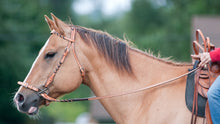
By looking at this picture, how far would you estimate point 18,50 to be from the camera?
72.5 ft

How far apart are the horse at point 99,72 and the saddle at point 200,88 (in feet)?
0.54

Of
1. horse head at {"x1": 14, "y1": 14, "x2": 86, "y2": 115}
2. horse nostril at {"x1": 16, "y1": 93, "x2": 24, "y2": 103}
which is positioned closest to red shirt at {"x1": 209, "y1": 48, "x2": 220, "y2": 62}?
horse head at {"x1": 14, "y1": 14, "x2": 86, "y2": 115}

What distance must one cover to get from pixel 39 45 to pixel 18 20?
9.79 feet

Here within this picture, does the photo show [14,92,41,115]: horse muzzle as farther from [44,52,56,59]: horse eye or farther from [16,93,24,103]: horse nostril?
[44,52,56,59]: horse eye

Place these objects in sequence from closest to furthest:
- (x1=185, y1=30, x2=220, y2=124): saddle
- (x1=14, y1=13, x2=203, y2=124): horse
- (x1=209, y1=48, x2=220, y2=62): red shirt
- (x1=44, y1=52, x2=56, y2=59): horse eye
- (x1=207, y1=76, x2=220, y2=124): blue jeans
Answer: (x1=207, y1=76, x2=220, y2=124): blue jeans, (x1=185, y1=30, x2=220, y2=124): saddle, (x1=209, y1=48, x2=220, y2=62): red shirt, (x1=14, y1=13, x2=203, y2=124): horse, (x1=44, y1=52, x2=56, y2=59): horse eye

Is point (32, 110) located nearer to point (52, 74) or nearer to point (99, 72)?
point (52, 74)

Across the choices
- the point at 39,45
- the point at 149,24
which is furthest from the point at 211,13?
the point at 39,45

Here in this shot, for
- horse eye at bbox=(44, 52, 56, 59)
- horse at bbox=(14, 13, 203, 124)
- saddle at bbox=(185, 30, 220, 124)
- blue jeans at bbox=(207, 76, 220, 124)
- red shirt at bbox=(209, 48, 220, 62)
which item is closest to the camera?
blue jeans at bbox=(207, 76, 220, 124)

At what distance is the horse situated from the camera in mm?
4188

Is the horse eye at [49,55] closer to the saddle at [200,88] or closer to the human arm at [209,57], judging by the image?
the saddle at [200,88]

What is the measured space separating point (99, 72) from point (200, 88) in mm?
1456

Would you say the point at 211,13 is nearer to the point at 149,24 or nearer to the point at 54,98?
the point at 149,24

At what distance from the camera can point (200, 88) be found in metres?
3.85

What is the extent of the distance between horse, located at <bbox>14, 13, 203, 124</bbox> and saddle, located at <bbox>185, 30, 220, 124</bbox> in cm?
16
